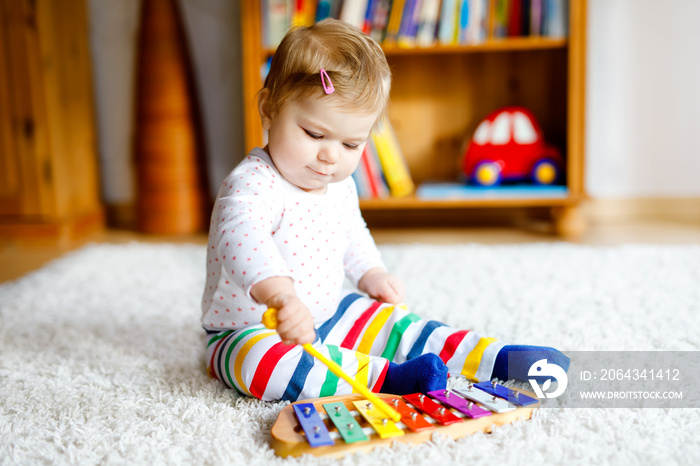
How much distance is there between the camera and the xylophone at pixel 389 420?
539 mm

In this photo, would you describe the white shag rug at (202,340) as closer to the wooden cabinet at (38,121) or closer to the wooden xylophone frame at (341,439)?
the wooden xylophone frame at (341,439)

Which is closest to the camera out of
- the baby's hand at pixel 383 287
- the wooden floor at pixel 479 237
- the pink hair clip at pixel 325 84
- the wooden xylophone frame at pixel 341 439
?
the wooden xylophone frame at pixel 341 439

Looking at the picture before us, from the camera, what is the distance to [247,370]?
25.8 inches

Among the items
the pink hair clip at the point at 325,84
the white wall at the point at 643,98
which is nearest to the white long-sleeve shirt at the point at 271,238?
the pink hair clip at the point at 325,84

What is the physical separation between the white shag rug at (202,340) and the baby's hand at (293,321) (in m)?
0.10

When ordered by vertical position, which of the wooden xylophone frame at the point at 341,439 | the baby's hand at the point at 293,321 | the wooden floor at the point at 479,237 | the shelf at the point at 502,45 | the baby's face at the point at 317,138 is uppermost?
the shelf at the point at 502,45

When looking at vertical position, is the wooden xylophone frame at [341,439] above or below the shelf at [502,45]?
below

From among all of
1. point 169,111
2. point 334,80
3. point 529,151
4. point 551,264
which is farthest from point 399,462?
point 169,111

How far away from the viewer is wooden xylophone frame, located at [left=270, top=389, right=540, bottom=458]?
53cm

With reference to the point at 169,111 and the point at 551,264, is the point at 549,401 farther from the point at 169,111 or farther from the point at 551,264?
the point at 169,111

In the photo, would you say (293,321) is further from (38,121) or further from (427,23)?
(38,121)

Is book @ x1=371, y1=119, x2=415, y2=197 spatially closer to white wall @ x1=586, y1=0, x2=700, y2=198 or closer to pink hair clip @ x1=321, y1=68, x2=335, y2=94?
white wall @ x1=586, y1=0, x2=700, y2=198

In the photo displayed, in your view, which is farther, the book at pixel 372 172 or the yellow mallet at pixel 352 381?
the book at pixel 372 172

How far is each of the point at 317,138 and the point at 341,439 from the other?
319mm
